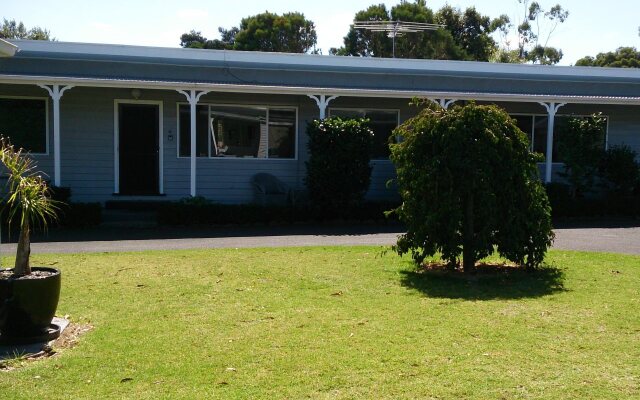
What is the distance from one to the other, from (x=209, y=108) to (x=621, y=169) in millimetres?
10639

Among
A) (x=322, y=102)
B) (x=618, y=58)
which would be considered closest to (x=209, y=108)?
(x=322, y=102)

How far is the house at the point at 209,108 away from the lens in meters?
15.8

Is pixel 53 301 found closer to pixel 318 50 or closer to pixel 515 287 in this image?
pixel 515 287

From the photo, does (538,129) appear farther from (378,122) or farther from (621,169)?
(378,122)

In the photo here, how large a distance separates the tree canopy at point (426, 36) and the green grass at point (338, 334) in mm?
39631

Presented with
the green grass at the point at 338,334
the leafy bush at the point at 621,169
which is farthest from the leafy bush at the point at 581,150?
the green grass at the point at 338,334

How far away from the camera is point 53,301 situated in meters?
5.68

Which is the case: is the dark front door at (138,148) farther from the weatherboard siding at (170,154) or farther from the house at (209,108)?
the weatherboard siding at (170,154)

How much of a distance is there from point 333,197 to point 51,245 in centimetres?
615

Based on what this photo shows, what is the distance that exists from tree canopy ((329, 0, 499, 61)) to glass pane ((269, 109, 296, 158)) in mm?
31443

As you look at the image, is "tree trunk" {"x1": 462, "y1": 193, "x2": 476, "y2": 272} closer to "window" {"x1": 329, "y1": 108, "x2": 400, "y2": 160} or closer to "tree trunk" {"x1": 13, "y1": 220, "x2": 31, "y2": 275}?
"tree trunk" {"x1": 13, "y1": 220, "x2": 31, "y2": 275}

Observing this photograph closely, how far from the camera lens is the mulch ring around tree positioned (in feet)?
16.8

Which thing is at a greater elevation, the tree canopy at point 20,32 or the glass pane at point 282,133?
the tree canopy at point 20,32

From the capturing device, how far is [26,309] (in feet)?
18.0
